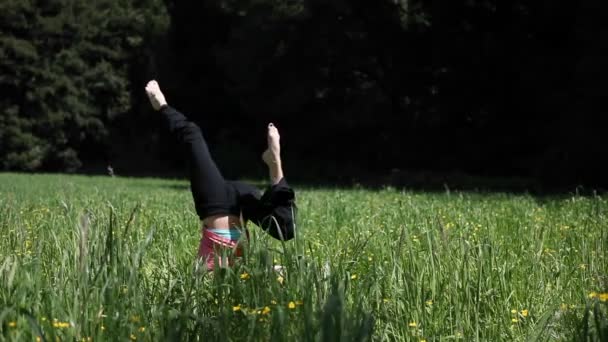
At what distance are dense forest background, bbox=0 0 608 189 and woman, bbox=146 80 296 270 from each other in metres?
18.3

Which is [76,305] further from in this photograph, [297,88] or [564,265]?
[297,88]

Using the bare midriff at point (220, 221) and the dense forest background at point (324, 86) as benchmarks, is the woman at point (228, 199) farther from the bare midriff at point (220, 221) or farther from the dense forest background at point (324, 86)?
the dense forest background at point (324, 86)

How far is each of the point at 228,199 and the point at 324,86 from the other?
29026mm

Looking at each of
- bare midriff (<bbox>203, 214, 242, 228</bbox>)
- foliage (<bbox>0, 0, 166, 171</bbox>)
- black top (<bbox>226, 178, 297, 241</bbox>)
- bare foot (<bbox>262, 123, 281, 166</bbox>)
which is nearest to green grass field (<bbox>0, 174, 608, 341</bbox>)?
black top (<bbox>226, 178, 297, 241</bbox>)

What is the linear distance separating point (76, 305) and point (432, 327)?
1695mm

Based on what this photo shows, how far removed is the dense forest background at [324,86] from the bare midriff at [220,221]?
18404 millimetres

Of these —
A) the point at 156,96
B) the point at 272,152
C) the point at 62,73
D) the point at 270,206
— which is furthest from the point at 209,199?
the point at 62,73

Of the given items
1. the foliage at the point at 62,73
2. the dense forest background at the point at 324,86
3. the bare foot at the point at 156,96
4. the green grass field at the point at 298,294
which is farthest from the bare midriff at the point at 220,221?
the foliage at the point at 62,73

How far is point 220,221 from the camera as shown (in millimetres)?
4402

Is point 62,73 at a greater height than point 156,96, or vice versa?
point 62,73

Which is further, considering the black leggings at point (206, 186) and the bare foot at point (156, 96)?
the bare foot at point (156, 96)

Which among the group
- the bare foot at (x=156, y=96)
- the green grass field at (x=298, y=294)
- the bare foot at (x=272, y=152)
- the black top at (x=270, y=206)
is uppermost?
the bare foot at (x=156, y=96)

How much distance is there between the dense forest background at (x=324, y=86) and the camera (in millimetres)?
25547

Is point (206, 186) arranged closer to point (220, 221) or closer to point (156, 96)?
point (220, 221)
